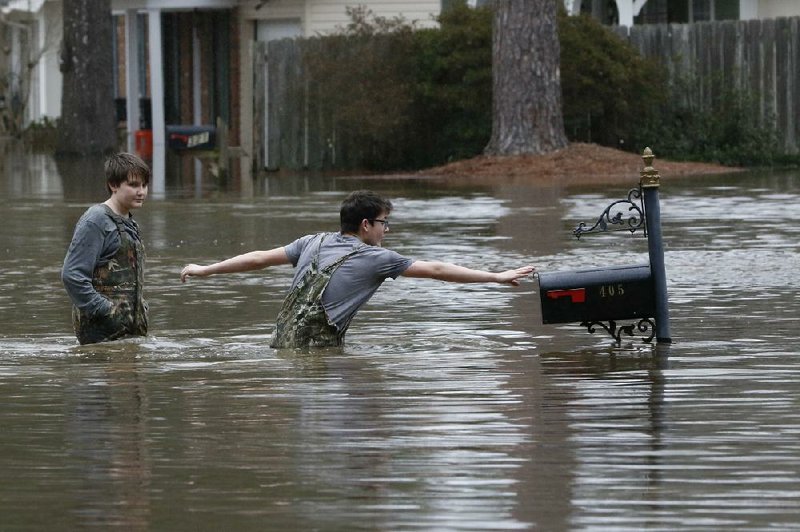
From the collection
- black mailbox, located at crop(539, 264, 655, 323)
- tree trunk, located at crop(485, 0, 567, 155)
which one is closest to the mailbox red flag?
black mailbox, located at crop(539, 264, 655, 323)

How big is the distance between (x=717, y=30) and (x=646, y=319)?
2046 centimetres

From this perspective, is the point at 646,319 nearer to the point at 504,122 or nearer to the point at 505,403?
the point at 505,403

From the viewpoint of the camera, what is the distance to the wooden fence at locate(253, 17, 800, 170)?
29297 mm

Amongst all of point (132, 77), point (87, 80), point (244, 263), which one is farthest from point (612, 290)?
point (132, 77)

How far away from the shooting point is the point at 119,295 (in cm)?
984

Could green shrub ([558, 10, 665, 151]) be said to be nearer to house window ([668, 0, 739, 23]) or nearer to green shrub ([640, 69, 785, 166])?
green shrub ([640, 69, 785, 166])

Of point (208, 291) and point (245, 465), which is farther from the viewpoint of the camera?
point (208, 291)

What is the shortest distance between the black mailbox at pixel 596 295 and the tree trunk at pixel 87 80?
26962 millimetres

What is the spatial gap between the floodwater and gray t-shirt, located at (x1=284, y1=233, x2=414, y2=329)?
0.26m

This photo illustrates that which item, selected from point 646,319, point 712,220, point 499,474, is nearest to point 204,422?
point 499,474

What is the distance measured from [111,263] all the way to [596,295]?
245cm

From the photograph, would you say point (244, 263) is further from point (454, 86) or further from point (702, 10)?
point (702, 10)

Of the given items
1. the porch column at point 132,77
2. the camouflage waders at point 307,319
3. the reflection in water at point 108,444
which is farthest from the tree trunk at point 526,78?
the reflection in water at point 108,444

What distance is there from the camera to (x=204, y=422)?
25.0 ft
